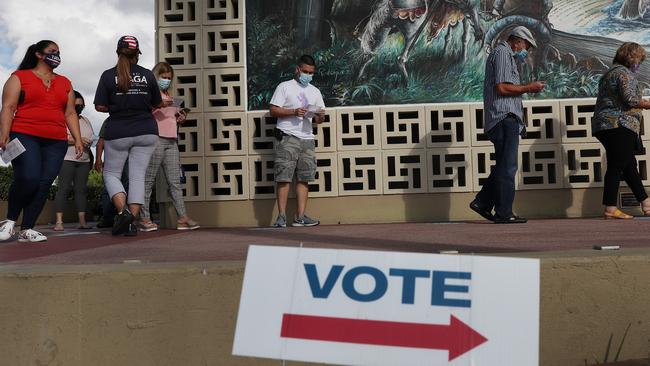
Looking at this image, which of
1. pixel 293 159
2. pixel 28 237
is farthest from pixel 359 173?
pixel 28 237

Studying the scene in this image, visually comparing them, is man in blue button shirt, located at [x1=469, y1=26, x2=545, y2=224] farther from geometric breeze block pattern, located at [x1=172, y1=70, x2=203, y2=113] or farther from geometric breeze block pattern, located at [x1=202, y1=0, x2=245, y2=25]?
geometric breeze block pattern, located at [x1=172, y1=70, x2=203, y2=113]

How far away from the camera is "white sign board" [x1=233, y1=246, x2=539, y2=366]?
2.23 meters

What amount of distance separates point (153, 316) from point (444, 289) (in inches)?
Answer: 60.1

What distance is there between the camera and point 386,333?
7.45 ft

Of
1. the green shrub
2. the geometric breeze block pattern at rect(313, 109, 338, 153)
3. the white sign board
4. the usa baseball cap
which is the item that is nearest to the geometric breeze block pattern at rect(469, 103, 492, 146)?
the geometric breeze block pattern at rect(313, 109, 338, 153)

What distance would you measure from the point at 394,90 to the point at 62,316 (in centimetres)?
526

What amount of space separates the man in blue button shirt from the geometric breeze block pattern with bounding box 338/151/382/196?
131 centimetres

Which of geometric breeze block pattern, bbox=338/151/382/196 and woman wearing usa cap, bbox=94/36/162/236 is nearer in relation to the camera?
woman wearing usa cap, bbox=94/36/162/236

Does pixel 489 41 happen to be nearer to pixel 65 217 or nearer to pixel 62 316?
pixel 62 316

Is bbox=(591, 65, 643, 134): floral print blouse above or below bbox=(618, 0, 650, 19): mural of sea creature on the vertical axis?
below

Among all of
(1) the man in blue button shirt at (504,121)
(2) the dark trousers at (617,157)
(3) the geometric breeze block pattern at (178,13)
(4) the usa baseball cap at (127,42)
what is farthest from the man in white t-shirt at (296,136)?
(2) the dark trousers at (617,157)

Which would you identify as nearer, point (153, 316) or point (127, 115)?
point (153, 316)

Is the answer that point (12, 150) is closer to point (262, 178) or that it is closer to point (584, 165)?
point (262, 178)

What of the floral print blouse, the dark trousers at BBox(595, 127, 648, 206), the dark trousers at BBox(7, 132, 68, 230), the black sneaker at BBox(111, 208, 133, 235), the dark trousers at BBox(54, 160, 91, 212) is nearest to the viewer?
the dark trousers at BBox(7, 132, 68, 230)
